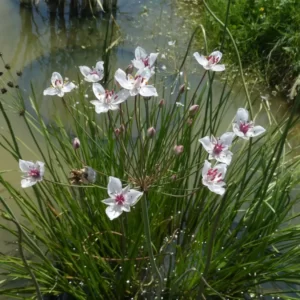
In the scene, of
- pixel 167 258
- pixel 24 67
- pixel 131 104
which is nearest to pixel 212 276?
pixel 167 258

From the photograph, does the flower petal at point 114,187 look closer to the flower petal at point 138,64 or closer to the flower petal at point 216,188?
the flower petal at point 216,188

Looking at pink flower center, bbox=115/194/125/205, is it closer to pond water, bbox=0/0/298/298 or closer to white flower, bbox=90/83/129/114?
white flower, bbox=90/83/129/114

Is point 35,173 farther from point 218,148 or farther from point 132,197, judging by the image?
point 218,148

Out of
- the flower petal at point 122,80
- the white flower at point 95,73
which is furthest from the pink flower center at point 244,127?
the white flower at point 95,73

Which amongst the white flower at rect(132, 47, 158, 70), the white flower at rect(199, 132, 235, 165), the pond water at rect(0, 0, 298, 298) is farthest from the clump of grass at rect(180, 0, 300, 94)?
the white flower at rect(199, 132, 235, 165)

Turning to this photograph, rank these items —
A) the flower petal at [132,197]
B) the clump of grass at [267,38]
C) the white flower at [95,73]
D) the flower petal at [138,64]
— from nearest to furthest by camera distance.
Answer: the flower petal at [132,197]
the flower petal at [138,64]
the white flower at [95,73]
the clump of grass at [267,38]

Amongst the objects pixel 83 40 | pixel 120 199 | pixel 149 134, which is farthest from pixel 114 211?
pixel 83 40
